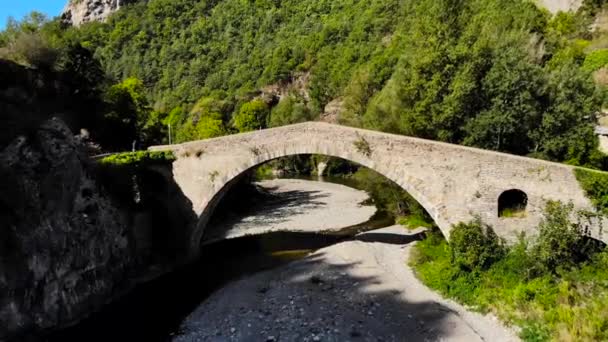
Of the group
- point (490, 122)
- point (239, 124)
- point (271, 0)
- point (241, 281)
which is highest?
point (271, 0)

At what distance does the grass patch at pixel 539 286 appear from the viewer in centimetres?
1147

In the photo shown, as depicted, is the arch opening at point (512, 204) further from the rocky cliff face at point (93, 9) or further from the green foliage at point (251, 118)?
the rocky cliff face at point (93, 9)

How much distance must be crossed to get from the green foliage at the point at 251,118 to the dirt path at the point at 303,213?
22.2 metres

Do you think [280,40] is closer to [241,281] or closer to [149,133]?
[149,133]

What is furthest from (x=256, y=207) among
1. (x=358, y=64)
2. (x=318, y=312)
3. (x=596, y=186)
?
(x=358, y=64)

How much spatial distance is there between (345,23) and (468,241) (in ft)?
227

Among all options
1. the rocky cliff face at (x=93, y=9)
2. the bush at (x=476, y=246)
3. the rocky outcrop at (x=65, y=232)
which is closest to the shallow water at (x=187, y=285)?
the rocky outcrop at (x=65, y=232)

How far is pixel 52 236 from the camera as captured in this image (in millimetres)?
13586

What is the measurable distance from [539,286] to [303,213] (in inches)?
726

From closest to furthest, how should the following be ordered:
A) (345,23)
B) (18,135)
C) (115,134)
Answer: (18,135), (115,134), (345,23)

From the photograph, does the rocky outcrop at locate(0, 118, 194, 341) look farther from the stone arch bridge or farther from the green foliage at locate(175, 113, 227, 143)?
the green foliage at locate(175, 113, 227, 143)

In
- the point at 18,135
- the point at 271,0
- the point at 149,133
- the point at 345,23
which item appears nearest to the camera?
the point at 18,135

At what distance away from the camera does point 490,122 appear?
17.6m

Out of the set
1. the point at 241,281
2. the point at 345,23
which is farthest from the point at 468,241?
the point at 345,23
